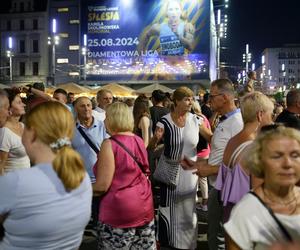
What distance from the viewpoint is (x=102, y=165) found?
414cm

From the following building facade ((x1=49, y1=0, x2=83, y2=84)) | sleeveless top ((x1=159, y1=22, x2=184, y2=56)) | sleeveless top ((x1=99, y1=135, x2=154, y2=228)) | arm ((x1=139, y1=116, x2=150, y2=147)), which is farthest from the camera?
building facade ((x1=49, y1=0, x2=83, y2=84))

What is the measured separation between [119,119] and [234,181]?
1.32 meters

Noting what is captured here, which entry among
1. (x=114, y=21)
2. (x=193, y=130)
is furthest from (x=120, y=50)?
(x=193, y=130)

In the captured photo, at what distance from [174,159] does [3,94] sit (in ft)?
7.36

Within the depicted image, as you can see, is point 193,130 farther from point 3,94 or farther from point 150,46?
point 150,46

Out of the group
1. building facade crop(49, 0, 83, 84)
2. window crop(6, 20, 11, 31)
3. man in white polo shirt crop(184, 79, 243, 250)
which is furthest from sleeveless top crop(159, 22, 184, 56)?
man in white polo shirt crop(184, 79, 243, 250)

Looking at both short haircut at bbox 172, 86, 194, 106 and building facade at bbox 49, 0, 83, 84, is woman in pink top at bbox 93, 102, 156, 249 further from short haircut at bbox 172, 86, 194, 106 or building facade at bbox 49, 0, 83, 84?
building facade at bbox 49, 0, 83, 84

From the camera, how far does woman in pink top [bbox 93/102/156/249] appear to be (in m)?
4.20

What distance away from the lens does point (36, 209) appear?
251cm

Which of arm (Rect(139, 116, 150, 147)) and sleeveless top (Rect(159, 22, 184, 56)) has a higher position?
sleeveless top (Rect(159, 22, 184, 56))

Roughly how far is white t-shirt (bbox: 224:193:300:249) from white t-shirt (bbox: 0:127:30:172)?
3201 mm

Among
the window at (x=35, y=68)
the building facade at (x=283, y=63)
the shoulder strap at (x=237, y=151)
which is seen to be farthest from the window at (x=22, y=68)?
the building facade at (x=283, y=63)

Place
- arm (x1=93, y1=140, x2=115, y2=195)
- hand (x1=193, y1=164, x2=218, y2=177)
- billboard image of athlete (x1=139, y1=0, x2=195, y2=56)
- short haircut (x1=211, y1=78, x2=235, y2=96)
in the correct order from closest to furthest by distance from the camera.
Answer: arm (x1=93, y1=140, x2=115, y2=195) → hand (x1=193, y1=164, x2=218, y2=177) → short haircut (x1=211, y1=78, x2=235, y2=96) → billboard image of athlete (x1=139, y1=0, x2=195, y2=56)

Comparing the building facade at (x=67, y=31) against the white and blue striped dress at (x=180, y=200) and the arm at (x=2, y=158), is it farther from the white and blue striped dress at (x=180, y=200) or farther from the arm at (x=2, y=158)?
the arm at (x=2, y=158)
